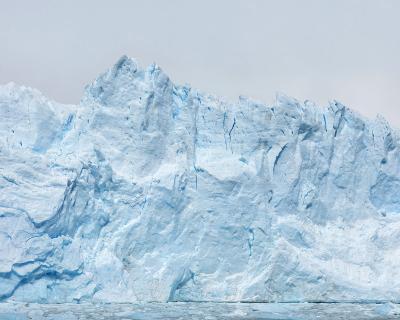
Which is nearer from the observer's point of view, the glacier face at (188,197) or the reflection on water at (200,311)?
the reflection on water at (200,311)

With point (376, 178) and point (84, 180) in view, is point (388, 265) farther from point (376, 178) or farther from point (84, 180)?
point (84, 180)

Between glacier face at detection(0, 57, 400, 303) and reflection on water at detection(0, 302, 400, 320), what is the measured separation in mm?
425

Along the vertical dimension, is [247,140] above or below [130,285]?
above

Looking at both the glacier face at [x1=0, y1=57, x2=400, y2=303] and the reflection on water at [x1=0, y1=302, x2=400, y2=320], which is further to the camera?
the glacier face at [x1=0, y1=57, x2=400, y2=303]

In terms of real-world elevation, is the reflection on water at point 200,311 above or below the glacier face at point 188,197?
below

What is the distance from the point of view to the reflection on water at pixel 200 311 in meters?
12.3

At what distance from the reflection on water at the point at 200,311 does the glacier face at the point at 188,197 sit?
0.42 m

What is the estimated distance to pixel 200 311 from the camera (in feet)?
42.9

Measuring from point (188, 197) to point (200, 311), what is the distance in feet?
9.32

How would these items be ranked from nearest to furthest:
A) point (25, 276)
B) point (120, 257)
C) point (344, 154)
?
point (25, 276), point (120, 257), point (344, 154)

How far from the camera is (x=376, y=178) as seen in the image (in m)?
16.6

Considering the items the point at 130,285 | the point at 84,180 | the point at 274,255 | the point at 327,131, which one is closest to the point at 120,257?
the point at 130,285

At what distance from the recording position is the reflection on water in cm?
1227

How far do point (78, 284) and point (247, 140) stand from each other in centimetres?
499
